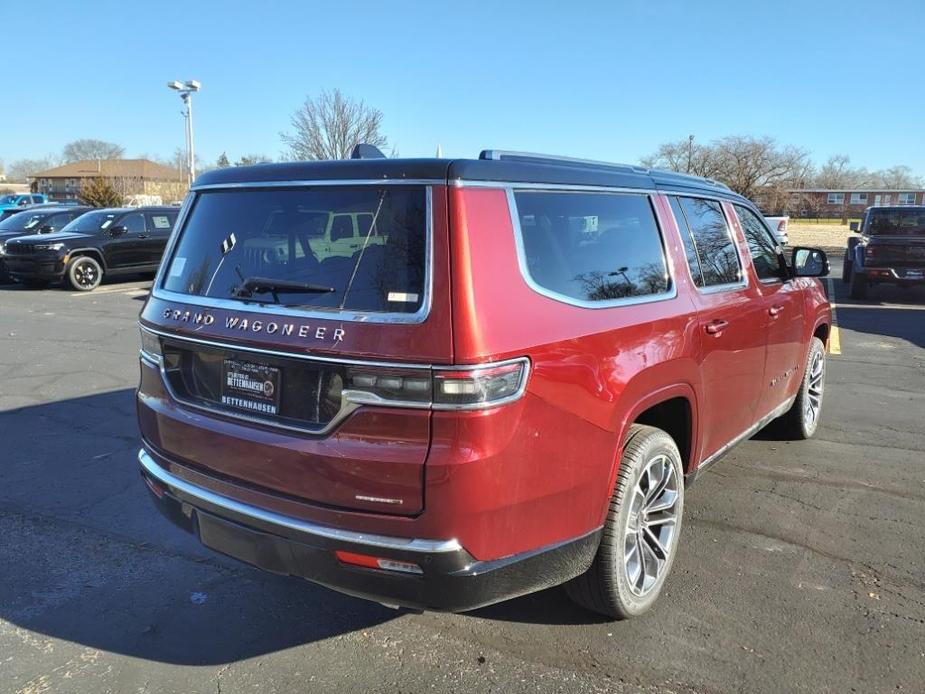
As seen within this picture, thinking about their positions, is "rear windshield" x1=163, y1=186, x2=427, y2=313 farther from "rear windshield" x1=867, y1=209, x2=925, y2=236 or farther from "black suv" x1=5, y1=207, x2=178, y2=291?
"rear windshield" x1=867, y1=209, x2=925, y2=236

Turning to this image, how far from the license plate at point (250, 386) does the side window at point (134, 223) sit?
620 inches

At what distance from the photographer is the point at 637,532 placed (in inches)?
119

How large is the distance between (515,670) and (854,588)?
1738 millimetres

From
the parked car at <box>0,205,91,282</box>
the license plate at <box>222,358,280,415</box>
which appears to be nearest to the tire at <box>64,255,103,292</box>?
the parked car at <box>0,205,91,282</box>

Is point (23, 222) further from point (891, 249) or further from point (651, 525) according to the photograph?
point (891, 249)

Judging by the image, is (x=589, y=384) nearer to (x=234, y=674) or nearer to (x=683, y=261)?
(x=683, y=261)

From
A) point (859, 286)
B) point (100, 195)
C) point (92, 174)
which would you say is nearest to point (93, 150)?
point (92, 174)

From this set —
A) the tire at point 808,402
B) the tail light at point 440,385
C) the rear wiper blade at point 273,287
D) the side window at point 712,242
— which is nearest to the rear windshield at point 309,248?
the rear wiper blade at point 273,287

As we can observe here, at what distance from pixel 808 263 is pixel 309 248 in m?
3.65

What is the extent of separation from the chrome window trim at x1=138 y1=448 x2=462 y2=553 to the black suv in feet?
46.0

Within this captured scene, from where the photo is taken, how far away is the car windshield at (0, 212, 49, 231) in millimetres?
17906

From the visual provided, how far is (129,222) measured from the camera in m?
16.5

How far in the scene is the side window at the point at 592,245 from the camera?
8.44ft

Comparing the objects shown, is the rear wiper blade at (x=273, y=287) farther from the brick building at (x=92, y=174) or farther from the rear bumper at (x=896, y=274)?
the brick building at (x=92, y=174)
